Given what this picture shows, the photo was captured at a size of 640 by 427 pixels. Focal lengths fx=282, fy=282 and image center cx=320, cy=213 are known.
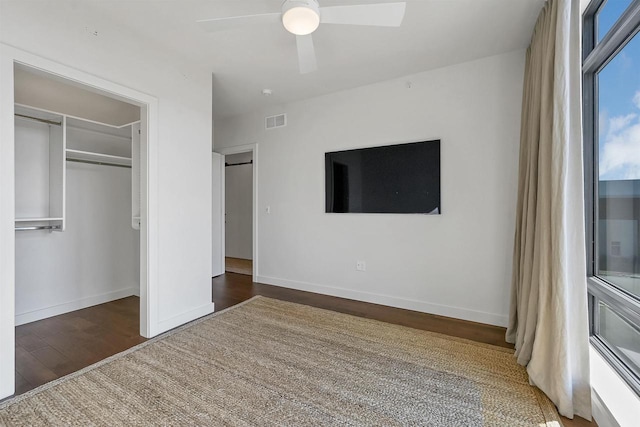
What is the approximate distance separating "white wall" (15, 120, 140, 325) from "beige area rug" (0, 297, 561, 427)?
1513 millimetres

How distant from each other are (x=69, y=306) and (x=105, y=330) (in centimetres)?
87

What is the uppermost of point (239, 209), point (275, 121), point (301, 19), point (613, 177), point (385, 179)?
point (275, 121)

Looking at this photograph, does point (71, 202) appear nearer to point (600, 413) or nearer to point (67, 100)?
point (67, 100)

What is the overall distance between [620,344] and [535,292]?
47 centimetres

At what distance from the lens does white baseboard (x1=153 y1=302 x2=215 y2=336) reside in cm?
257

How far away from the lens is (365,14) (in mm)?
1732

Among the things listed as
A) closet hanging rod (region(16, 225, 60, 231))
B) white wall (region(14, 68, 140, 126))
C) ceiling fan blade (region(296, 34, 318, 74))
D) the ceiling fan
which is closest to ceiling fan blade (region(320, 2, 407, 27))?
the ceiling fan

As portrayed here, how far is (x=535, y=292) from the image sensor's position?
186 cm

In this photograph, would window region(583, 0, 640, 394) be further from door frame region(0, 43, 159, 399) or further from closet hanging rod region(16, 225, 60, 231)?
closet hanging rod region(16, 225, 60, 231)

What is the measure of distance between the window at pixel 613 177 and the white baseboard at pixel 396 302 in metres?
0.93

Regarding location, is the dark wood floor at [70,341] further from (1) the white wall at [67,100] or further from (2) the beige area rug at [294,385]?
(1) the white wall at [67,100]

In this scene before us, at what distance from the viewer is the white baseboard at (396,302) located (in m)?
2.78

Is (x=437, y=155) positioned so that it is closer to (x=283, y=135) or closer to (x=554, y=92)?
(x=554, y=92)

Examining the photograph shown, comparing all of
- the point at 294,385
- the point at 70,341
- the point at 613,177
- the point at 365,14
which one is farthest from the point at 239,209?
the point at 613,177
